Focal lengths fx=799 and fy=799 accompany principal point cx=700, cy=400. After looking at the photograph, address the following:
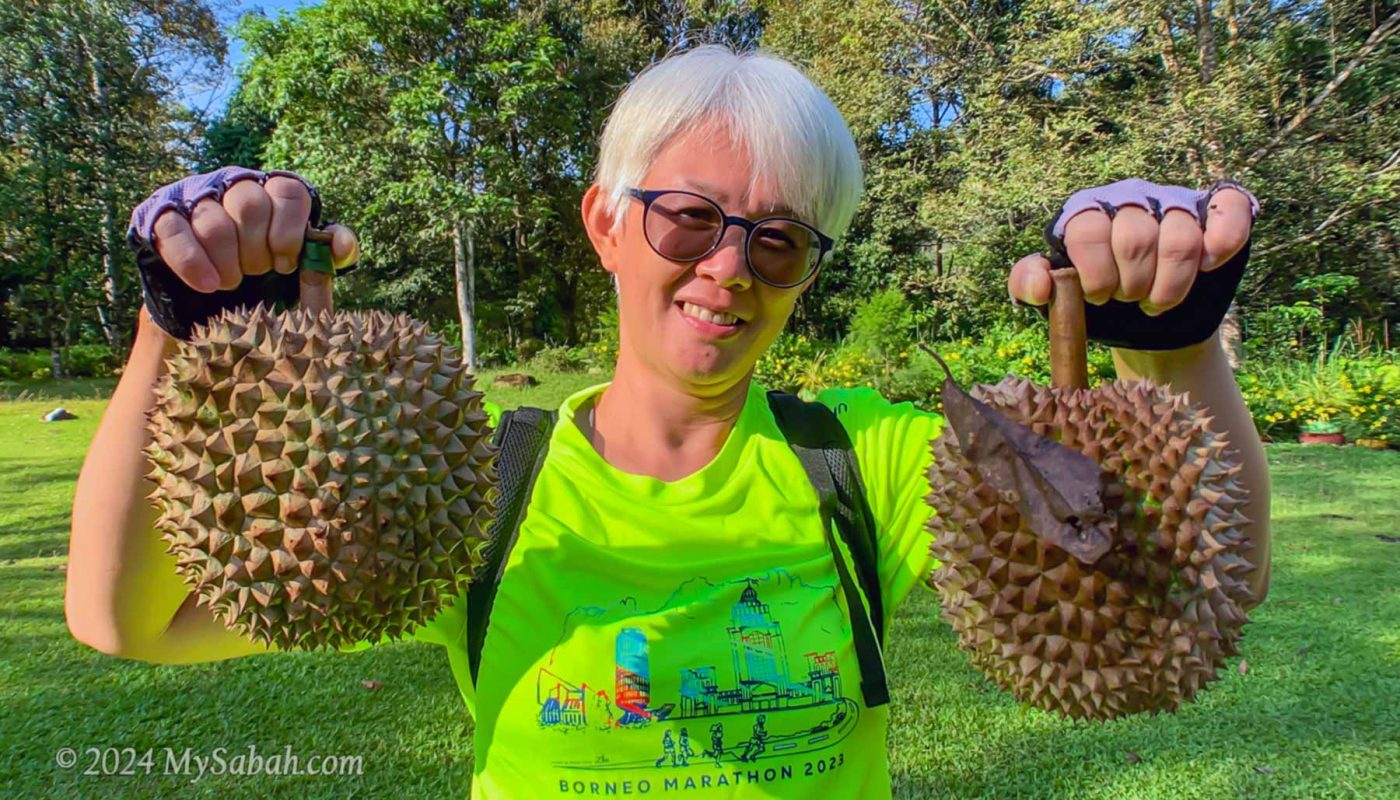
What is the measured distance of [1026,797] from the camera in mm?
3410

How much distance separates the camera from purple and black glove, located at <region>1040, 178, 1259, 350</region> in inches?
48.3

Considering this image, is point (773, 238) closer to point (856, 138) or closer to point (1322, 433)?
point (1322, 433)

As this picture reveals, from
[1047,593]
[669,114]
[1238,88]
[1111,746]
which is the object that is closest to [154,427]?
[669,114]

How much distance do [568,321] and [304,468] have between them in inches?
1013

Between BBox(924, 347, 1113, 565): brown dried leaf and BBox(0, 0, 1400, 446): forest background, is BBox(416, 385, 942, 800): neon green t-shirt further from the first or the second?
BBox(0, 0, 1400, 446): forest background

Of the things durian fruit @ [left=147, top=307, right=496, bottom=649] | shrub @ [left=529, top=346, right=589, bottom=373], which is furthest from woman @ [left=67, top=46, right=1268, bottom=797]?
shrub @ [left=529, top=346, right=589, bottom=373]

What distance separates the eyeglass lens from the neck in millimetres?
308

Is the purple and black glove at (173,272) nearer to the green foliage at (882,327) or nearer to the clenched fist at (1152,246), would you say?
the clenched fist at (1152,246)

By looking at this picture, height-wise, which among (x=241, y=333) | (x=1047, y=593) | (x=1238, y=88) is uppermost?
(x=1238, y=88)

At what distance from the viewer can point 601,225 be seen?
1.82 metres

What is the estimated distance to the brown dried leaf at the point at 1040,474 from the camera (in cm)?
101

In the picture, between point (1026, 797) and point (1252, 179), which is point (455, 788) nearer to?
point (1026, 797)

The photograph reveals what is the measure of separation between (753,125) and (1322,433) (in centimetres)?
1191

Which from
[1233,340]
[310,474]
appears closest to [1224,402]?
[310,474]
